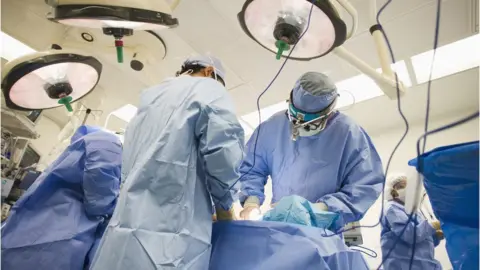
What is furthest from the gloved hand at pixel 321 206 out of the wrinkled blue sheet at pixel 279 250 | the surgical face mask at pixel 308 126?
the surgical face mask at pixel 308 126

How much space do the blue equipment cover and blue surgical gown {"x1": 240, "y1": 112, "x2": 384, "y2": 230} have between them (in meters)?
0.65

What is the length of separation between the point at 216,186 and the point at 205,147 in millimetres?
127

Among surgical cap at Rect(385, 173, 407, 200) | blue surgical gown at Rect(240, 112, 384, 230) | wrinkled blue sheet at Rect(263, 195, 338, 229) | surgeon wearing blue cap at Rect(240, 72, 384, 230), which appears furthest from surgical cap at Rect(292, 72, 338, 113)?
surgical cap at Rect(385, 173, 407, 200)

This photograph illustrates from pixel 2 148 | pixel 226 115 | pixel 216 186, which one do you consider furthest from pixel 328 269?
pixel 2 148

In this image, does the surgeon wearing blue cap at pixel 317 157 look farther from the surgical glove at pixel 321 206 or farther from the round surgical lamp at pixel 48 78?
the round surgical lamp at pixel 48 78

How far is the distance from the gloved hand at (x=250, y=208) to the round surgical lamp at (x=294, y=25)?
2.07ft

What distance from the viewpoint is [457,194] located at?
1.91 ft

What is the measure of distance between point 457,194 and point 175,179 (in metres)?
0.71

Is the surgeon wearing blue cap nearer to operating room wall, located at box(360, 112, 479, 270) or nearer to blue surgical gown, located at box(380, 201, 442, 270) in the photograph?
blue surgical gown, located at box(380, 201, 442, 270)

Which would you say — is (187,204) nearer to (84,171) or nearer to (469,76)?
(84,171)

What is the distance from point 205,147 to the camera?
41.4 inches

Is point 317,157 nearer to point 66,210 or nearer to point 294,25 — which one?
point 294,25

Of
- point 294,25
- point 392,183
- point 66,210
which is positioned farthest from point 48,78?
point 392,183

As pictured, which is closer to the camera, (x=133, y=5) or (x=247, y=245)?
(x=247, y=245)
